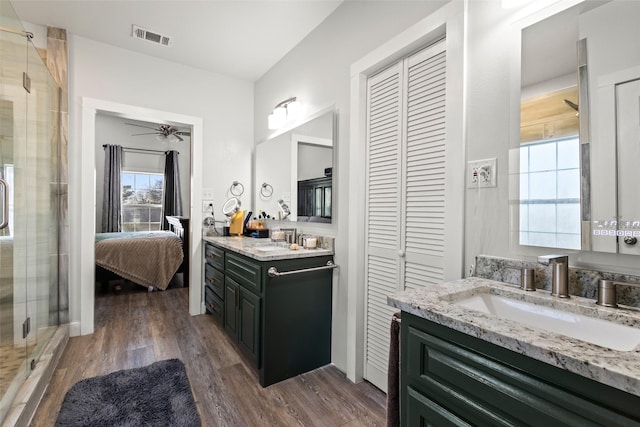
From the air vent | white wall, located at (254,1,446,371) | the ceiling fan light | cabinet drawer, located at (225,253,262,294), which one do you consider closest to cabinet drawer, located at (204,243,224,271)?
cabinet drawer, located at (225,253,262,294)

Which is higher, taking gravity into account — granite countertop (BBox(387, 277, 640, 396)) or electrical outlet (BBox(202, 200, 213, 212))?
electrical outlet (BBox(202, 200, 213, 212))

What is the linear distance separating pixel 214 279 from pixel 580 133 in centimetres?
289

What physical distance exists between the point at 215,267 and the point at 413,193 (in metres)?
2.07

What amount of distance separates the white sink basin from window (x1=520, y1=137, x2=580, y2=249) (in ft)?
0.88

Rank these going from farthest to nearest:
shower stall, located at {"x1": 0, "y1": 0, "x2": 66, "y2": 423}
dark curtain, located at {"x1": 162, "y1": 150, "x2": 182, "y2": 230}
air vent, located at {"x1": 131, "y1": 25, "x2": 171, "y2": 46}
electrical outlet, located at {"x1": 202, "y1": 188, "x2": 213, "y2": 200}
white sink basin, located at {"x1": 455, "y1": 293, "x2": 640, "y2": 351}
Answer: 1. dark curtain, located at {"x1": 162, "y1": 150, "x2": 182, "y2": 230}
2. electrical outlet, located at {"x1": 202, "y1": 188, "x2": 213, "y2": 200}
3. air vent, located at {"x1": 131, "y1": 25, "x2": 171, "y2": 46}
4. shower stall, located at {"x1": 0, "y1": 0, "x2": 66, "y2": 423}
5. white sink basin, located at {"x1": 455, "y1": 293, "x2": 640, "y2": 351}

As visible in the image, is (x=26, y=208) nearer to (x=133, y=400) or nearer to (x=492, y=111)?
(x=133, y=400)

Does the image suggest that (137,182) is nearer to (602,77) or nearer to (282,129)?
(282,129)

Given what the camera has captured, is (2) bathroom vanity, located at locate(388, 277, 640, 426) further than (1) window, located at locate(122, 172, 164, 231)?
No

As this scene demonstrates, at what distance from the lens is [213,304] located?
300 centimetres

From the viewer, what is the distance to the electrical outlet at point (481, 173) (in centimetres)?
129

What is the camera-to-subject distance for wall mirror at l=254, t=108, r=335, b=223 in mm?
2354

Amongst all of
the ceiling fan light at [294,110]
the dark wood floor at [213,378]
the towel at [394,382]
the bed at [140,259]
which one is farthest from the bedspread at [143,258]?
the towel at [394,382]

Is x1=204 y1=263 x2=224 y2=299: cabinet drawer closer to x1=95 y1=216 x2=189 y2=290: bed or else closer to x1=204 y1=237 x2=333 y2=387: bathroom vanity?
x1=204 y1=237 x2=333 y2=387: bathroom vanity

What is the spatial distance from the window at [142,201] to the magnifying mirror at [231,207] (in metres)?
4.20
